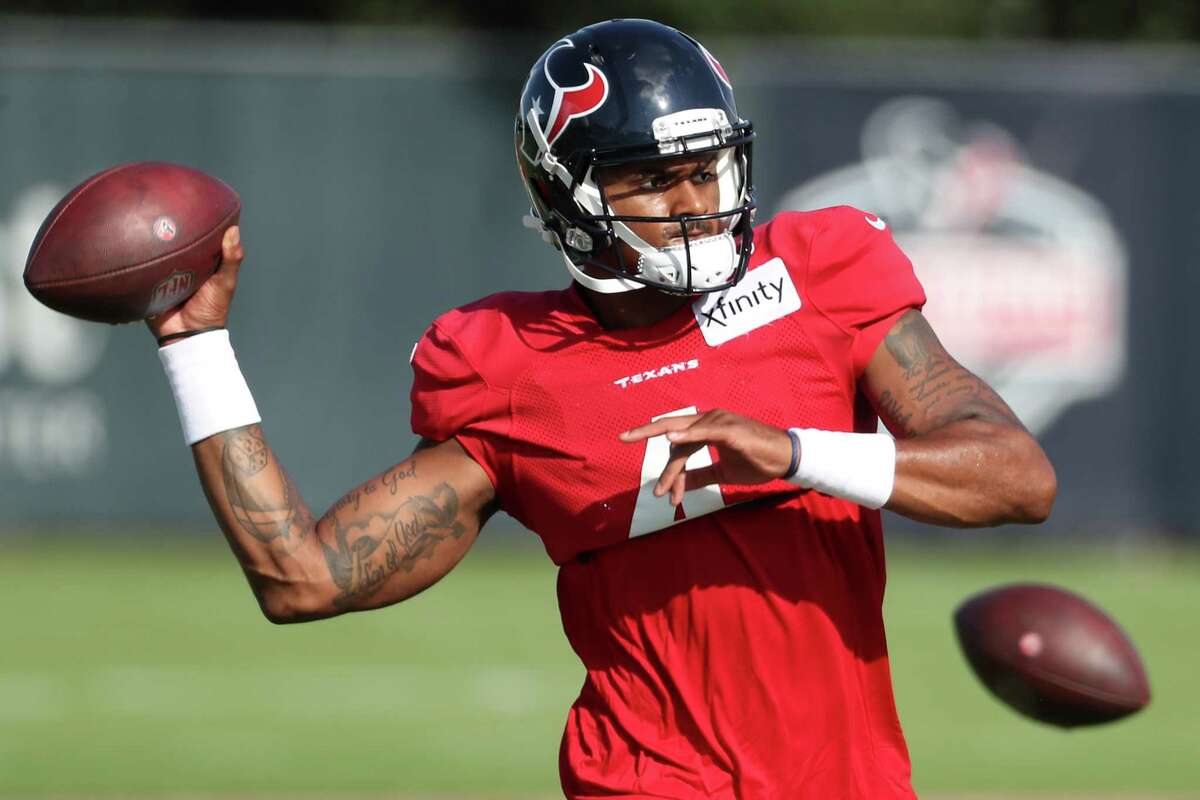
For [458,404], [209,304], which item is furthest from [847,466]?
[209,304]

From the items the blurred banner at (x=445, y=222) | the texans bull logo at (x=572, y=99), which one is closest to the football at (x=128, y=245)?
the texans bull logo at (x=572, y=99)

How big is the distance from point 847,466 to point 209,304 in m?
1.19

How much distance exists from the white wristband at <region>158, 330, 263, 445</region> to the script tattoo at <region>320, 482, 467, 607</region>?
0.85 ft

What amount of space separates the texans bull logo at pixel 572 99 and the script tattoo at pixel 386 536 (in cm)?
66

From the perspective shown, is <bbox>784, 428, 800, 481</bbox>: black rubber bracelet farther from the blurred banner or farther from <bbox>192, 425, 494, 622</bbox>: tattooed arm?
the blurred banner

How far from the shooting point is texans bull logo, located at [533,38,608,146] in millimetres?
3248

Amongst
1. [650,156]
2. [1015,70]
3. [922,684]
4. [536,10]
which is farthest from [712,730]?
[536,10]

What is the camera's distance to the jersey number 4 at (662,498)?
310cm

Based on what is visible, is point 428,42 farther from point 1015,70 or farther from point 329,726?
point 329,726

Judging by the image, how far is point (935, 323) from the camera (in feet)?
37.1

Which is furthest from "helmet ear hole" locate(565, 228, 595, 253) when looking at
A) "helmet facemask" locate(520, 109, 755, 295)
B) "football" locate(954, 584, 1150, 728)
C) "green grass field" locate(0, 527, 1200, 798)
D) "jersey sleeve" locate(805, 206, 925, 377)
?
"green grass field" locate(0, 527, 1200, 798)

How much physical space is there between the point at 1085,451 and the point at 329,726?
5898mm

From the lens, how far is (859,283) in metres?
3.18

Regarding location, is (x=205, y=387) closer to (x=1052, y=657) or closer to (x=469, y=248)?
(x=1052, y=657)
